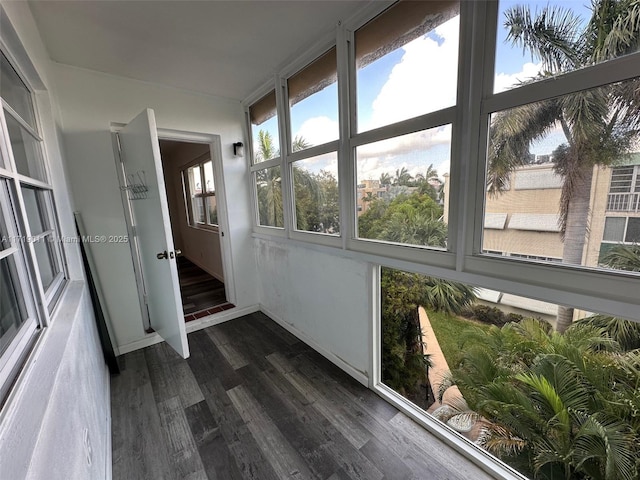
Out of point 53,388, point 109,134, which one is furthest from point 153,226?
point 53,388

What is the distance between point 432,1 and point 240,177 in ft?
7.39

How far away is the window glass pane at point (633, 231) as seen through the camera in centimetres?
86

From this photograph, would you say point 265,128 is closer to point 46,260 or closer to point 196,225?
point 46,260

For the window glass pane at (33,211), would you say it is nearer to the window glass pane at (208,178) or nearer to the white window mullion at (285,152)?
the white window mullion at (285,152)

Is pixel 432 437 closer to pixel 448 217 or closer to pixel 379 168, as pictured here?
pixel 448 217

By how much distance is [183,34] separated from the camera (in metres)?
1.69

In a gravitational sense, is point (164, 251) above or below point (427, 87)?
below

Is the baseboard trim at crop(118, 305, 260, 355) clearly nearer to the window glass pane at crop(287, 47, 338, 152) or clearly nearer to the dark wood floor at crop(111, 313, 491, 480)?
the dark wood floor at crop(111, 313, 491, 480)

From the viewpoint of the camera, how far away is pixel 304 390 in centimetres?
189

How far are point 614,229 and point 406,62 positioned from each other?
1.18 meters

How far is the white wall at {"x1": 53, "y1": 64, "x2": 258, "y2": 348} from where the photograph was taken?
82.0 inches

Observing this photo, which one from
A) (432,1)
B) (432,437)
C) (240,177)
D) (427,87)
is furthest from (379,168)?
(240,177)

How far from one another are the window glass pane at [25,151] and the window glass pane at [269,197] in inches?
63.8

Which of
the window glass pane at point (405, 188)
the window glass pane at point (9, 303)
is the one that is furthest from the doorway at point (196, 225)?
the window glass pane at point (9, 303)
